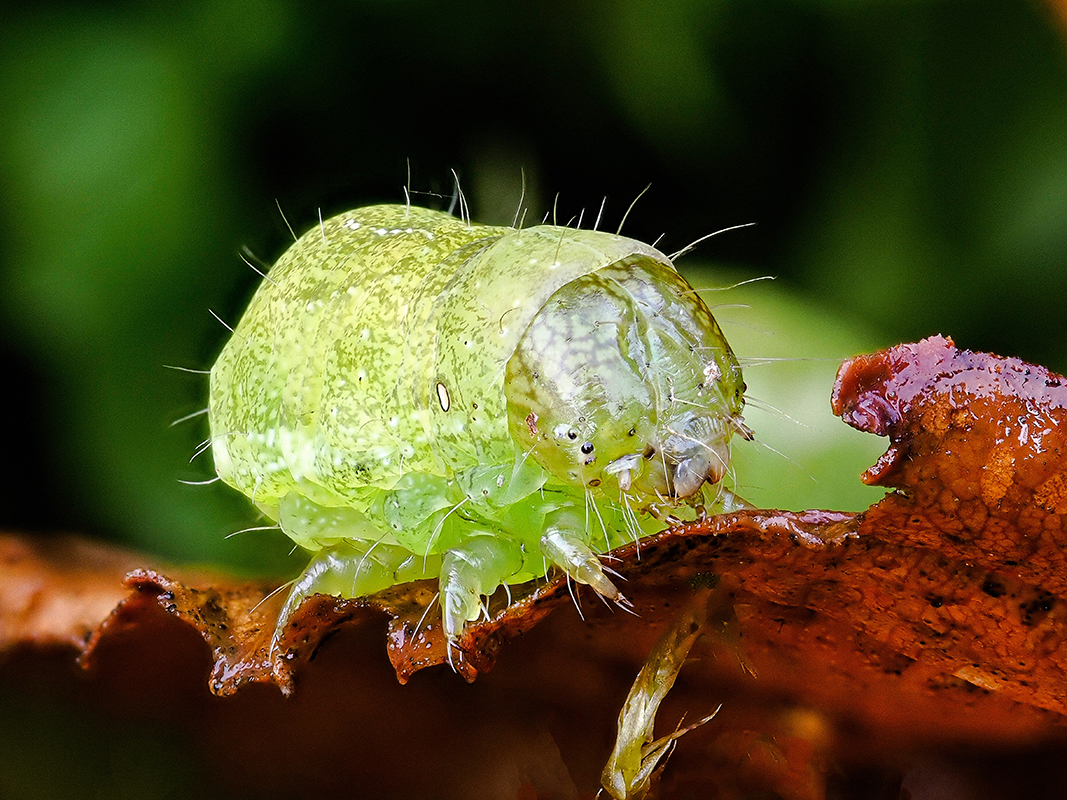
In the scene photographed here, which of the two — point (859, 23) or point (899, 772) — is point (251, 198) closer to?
point (859, 23)

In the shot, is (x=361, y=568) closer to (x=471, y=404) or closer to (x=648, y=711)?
(x=471, y=404)

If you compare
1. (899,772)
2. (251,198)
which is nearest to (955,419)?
(899,772)

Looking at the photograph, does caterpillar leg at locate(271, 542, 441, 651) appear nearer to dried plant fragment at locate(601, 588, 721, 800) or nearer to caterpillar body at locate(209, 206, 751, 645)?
caterpillar body at locate(209, 206, 751, 645)

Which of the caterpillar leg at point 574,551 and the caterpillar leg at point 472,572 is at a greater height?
the caterpillar leg at point 574,551

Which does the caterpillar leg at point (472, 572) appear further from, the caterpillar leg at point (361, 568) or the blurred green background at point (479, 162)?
the blurred green background at point (479, 162)

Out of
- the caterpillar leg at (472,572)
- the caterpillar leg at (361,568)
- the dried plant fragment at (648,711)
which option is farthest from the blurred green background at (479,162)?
the dried plant fragment at (648,711)

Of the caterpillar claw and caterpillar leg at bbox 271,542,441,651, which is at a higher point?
the caterpillar claw

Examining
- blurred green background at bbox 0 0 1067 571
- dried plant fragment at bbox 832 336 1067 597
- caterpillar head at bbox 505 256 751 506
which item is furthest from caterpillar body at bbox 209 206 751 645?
blurred green background at bbox 0 0 1067 571
